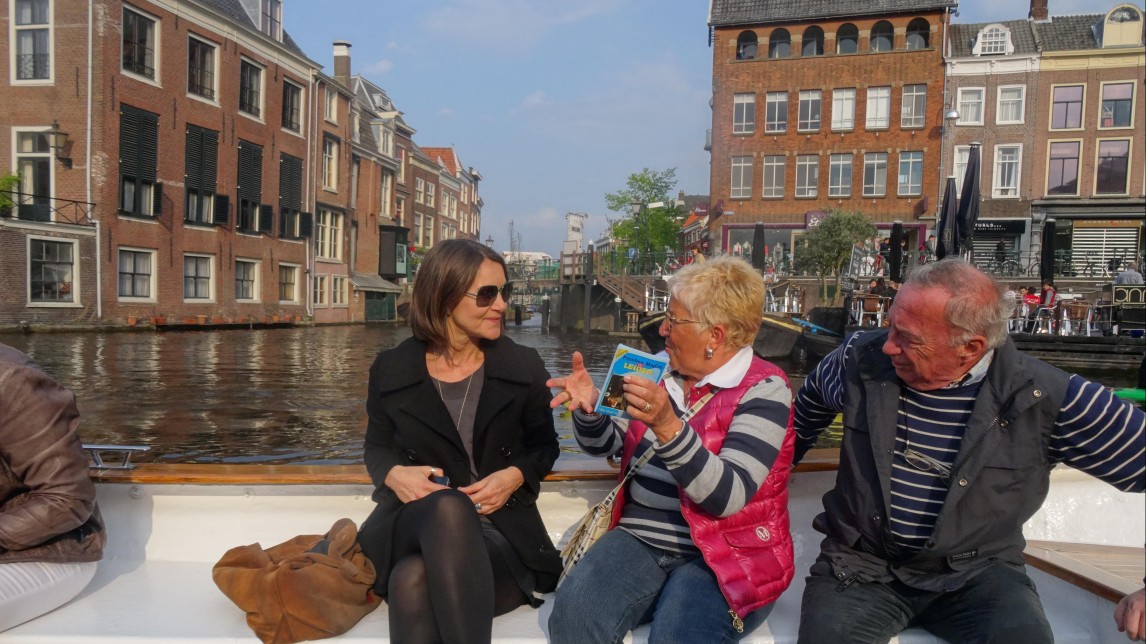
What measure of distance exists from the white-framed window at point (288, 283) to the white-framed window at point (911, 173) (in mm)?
19008

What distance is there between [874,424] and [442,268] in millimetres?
1083

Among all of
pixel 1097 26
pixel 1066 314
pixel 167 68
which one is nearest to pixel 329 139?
pixel 167 68

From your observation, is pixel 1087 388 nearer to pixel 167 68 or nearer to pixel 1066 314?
pixel 1066 314

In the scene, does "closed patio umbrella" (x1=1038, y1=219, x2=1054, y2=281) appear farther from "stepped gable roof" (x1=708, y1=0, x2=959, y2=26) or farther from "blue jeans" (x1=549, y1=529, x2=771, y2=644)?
"blue jeans" (x1=549, y1=529, x2=771, y2=644)

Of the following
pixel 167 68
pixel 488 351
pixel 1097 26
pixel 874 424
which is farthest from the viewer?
pixel 1097 26

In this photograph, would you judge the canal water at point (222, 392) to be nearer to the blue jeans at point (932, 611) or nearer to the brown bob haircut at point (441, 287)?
the brown bob haircut at point (441, 287)

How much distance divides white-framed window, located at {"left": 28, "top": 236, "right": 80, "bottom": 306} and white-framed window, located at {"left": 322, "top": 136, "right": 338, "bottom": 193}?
10.3m

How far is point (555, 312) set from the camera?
113 ft

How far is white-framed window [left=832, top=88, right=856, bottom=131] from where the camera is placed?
25.0m

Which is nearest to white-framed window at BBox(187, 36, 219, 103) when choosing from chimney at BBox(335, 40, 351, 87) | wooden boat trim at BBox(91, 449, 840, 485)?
chimney at BBox(335, 40, 351, 87)

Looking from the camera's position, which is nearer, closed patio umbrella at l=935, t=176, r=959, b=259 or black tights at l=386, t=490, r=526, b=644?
black tights at l=386, t=490, r=526, b=644

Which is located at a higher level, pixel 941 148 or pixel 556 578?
pixel 941 148

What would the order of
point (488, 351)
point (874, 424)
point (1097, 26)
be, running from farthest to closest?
point (1097, 26) → point (488, 351) → point (874, 424)

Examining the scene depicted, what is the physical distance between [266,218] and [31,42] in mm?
7061
